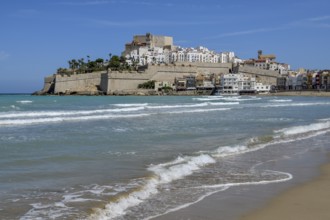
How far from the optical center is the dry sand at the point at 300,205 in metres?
4.85

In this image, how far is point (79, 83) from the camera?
8894cm

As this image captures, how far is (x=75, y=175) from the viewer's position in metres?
6.98

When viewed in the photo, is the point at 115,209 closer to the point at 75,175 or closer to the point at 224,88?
the point at 75,175

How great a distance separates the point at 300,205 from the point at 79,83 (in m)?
85.8

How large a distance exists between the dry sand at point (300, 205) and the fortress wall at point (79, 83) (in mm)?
82714

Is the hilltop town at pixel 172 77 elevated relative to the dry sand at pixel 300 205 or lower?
elevated

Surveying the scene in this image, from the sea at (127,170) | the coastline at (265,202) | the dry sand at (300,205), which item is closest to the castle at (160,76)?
the sea at (127,170)

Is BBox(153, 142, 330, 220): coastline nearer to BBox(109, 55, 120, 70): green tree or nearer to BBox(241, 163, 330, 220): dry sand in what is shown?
BBox(241, 163, 330, 220): dry sand

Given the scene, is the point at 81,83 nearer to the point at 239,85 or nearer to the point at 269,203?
the point at 239,85

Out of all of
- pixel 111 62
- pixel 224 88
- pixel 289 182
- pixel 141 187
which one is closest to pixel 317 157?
pixel 289 182

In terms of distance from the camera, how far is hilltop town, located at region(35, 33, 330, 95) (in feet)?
286

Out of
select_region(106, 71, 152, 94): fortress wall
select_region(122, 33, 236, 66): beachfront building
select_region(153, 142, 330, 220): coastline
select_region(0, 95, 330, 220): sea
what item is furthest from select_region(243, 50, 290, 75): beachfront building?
select_region(153, 142, 330, 220): coastline

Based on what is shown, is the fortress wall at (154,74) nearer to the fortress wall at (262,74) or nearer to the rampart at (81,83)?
the rampart at (81,83)

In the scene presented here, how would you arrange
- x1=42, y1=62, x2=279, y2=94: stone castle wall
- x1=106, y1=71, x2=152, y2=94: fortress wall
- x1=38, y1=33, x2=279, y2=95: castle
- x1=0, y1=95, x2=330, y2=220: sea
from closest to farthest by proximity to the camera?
1. x1=0, y1=95, x2=330, y2=220: sea
2. x1=106, y1=71, x2=152, y2=94: fortress wall
3. x1=42, y1=62, x2=279, y2=94: stone castle wall
4. x1=38, y1=33, x2=279, y2=95: castle
